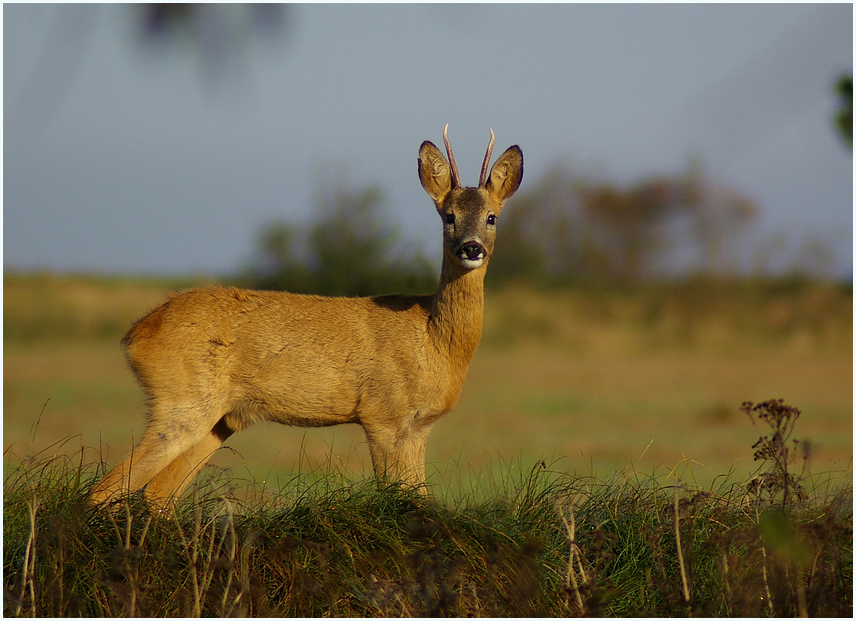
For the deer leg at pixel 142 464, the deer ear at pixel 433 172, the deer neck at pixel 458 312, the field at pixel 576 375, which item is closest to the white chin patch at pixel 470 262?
the deer neck at pixel 458 312

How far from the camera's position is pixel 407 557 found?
5441 millimetres

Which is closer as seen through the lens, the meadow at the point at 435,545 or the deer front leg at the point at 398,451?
the meadow at the point at 435,545

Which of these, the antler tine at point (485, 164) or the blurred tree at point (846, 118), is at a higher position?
the antler tine at point (485, 164)

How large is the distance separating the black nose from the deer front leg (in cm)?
131

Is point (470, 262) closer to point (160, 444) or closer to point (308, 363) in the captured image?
point (308, 363)

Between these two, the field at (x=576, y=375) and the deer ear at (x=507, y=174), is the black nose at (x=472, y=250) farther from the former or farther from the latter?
the field at (x=576, y=375)

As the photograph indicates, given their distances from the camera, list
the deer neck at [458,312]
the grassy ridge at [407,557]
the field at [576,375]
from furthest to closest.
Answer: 1. the field at [576,375]
2. the deer neck at [458,312]
3. the grassy ridge at [407,557]

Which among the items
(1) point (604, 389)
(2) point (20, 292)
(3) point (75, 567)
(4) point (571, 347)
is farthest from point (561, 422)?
(2) point (20, 292)

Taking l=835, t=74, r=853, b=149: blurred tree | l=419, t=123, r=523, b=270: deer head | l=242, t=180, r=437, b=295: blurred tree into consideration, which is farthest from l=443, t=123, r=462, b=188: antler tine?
l=242, t=180, r=437, b=295: blurred tree

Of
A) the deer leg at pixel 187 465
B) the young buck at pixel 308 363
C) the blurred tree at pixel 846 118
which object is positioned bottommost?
the deer leg at pixel 187 465

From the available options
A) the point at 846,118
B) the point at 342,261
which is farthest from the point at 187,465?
the point at 342,261

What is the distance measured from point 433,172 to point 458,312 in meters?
1.11

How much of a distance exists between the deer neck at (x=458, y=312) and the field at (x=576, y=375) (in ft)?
22.0

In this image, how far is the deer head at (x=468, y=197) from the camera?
23.7 feet
